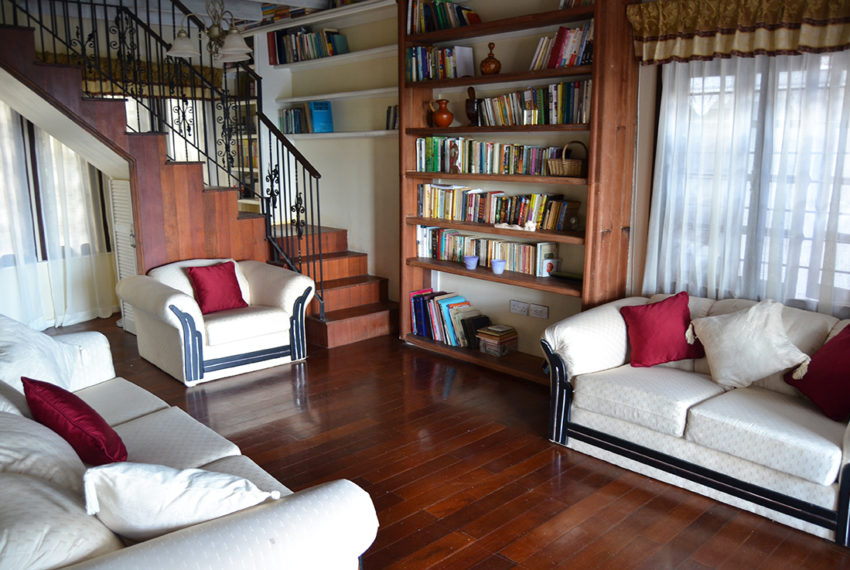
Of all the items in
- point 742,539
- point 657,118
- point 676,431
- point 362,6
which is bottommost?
point 742,539

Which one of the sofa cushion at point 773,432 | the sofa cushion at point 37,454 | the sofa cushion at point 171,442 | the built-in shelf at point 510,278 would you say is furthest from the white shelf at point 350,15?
the sofa cushion at point 37,454

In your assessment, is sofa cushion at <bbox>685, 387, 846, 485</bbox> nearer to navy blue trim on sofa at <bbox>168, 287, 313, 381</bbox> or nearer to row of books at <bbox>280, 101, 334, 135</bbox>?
navy blue trim on sofa at <bbox>168, 287, 313, 381</bbox>

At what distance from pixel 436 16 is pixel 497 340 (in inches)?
96.0

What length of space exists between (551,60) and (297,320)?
8.42 feet

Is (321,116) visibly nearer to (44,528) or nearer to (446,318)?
(446,318)

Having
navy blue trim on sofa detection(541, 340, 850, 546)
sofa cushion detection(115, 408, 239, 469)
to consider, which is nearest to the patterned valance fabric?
navy blue trim on sofa detection(541, 340, 850, 546)

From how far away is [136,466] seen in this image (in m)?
1.76

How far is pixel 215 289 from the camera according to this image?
16.4 ft

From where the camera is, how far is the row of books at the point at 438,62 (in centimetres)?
499

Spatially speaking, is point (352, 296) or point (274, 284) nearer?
point (274, 284)

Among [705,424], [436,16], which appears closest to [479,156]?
[436,16]

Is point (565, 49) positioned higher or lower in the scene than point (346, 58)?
lower

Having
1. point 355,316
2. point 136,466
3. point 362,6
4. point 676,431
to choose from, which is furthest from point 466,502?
point 362,6

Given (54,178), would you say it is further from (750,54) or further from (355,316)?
(750,54)
